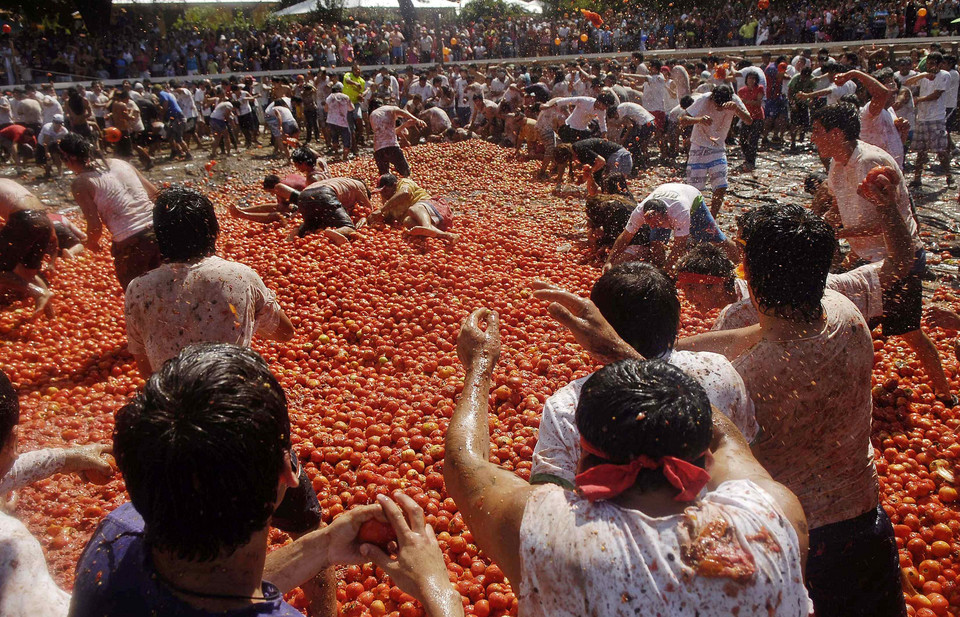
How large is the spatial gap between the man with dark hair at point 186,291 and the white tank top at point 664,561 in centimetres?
201

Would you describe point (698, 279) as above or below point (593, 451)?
below

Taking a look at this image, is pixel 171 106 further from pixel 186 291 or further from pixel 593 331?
pixel 593 331

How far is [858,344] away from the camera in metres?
2.36

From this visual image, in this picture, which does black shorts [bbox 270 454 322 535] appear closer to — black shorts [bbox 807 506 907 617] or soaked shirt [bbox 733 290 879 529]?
soaked shirt [bbox 733 290 879 529]

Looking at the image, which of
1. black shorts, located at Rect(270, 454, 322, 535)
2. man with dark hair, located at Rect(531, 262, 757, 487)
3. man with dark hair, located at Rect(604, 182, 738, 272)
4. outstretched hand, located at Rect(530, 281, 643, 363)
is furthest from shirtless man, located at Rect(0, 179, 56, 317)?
outstretched hand, located at Rect(530, 281, 643, 363)

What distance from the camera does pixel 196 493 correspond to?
131 centimetres

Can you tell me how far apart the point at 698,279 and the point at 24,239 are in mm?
6257

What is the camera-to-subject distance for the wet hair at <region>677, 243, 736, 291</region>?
154 inches

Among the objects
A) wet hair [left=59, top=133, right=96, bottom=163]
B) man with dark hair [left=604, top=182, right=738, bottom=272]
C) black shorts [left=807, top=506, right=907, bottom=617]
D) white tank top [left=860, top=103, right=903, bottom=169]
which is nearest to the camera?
black shorts [left=807, top=506, right=907, bottom=617]

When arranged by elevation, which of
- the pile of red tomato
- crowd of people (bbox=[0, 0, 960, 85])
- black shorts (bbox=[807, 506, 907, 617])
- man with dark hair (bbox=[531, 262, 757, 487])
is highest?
crowd of people (bbox=[0, 0, 960, 85])

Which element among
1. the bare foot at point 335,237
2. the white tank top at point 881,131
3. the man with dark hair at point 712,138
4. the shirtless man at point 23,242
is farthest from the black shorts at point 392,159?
the white tank top at point 881,131

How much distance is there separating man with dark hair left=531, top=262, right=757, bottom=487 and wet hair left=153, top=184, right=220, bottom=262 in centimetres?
164

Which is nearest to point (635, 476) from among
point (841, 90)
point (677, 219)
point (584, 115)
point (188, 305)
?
point (188, 305)

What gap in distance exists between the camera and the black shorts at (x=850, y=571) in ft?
8.01
